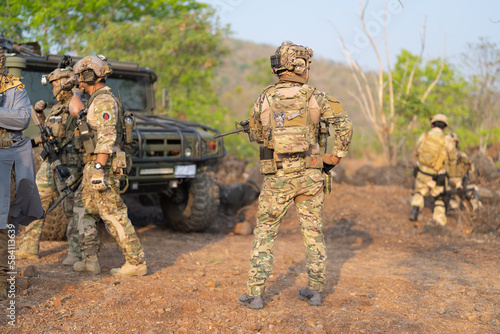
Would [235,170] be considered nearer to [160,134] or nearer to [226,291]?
[160,134]

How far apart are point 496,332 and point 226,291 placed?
1.79 metres

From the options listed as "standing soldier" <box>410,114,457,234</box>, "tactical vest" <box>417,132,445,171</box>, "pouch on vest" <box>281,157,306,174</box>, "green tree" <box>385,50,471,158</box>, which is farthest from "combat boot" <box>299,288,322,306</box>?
"green tree" <box>385,50,471,158</box>

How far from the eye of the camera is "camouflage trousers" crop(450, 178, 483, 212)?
24.2 feet

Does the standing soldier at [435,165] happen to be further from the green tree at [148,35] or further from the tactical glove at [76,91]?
the green tree at [148,35]

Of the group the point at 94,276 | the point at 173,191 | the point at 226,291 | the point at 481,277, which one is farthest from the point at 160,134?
the point at 481,277

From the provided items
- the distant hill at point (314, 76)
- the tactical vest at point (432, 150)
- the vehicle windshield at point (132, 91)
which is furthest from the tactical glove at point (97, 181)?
the distant hill at point (314, 76)

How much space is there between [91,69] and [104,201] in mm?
1012

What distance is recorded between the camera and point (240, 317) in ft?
10.2

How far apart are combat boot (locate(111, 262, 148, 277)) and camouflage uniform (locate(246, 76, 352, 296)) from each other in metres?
1.08

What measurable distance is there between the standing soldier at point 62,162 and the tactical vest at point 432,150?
192 inches

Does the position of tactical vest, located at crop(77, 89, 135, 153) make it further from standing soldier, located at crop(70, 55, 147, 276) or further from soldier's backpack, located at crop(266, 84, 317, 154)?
soldier's backpack, located at crop(266, 84, 317, 154)

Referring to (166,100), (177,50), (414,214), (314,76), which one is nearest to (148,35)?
(177,50)

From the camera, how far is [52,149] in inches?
165

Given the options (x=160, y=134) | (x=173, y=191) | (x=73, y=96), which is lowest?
(x=173, y=191)
